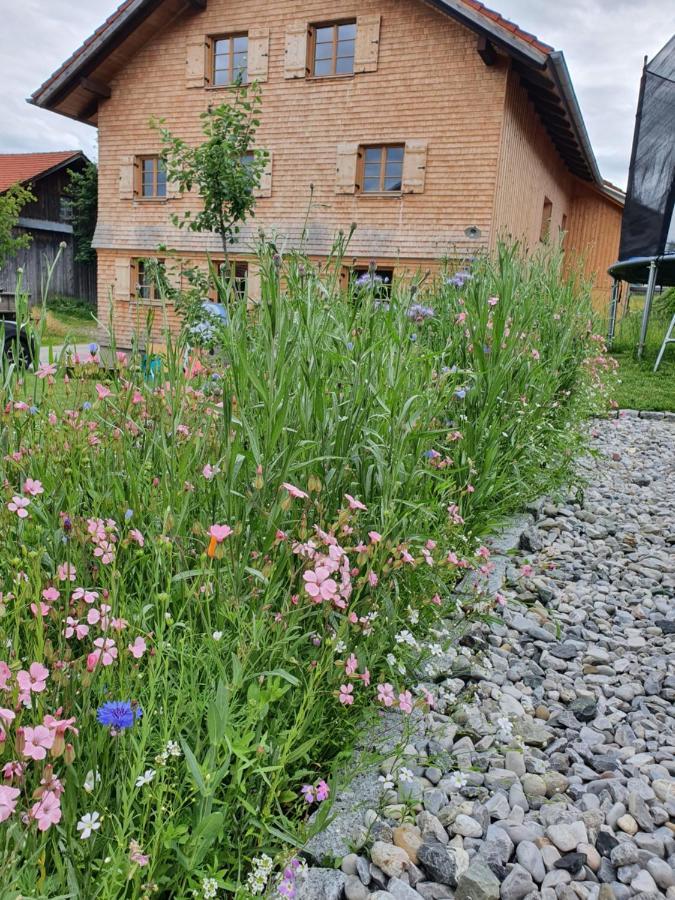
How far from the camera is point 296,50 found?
1234cm

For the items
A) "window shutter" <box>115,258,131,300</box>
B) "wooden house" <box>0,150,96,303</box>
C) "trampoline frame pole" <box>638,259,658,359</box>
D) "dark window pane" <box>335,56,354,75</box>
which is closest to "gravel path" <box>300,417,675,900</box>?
"trampoline frame pole" <box>638,259,658,359</box>

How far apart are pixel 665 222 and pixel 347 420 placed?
351 inches

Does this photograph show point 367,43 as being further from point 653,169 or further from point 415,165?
point 653,169

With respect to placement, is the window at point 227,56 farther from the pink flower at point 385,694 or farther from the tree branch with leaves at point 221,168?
the pink flower at point 385,694

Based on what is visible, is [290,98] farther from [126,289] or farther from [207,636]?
[207,636]

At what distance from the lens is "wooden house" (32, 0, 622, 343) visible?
11.3m

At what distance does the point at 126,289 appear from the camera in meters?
14.8

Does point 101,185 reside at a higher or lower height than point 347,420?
higher

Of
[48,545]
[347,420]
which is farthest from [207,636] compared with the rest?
[347,420]

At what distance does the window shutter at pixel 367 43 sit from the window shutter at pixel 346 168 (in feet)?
4.28

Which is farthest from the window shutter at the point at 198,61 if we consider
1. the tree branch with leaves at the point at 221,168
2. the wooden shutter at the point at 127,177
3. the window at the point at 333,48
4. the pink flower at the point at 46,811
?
the pink flower at the point at 46,811

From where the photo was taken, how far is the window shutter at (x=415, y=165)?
1168 centimetres

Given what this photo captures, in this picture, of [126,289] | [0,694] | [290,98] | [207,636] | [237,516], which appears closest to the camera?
[0,694]

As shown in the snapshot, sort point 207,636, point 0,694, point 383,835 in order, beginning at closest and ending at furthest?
1. point 0,694
2. point 207,636
3. point 383,835
